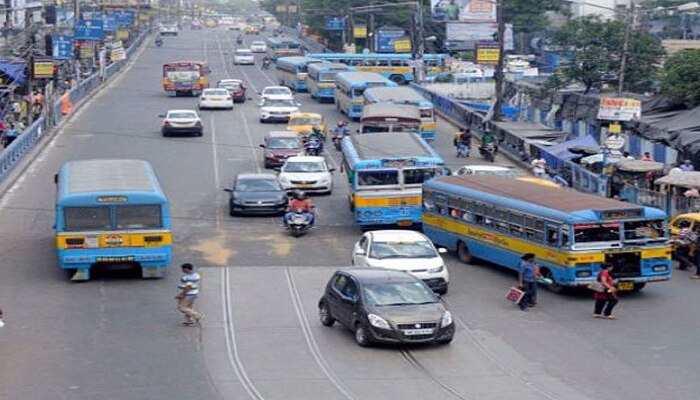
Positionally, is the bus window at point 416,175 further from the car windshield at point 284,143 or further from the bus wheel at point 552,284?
the car windshield at point 284,143

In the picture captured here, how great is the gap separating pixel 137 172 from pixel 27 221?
284 inches

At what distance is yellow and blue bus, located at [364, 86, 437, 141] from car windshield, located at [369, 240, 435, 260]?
25804 mm

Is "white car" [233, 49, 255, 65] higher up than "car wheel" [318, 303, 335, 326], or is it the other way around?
"white car" [233, 49, 255, 65]

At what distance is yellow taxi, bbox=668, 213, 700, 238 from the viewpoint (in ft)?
108

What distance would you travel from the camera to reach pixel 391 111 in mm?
50844

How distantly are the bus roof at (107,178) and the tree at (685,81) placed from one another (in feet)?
84.7

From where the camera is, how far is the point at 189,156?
52.0 meters

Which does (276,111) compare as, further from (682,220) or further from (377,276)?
(377,276)

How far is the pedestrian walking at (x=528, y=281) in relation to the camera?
1073 inches

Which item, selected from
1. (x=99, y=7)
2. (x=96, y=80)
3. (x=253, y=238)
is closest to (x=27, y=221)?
(x=253, y=238)

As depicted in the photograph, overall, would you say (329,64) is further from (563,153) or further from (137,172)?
(137,172)

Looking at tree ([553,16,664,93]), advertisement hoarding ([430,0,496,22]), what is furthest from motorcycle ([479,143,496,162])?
advertisement hoarding ([430,0,496,22])

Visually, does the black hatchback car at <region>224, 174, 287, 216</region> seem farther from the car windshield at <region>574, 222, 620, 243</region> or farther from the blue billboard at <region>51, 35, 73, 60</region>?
the blue billboard at <region>51, 35, 73, 60</region>

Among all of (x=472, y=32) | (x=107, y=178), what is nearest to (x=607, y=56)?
(x=472, y=32)
